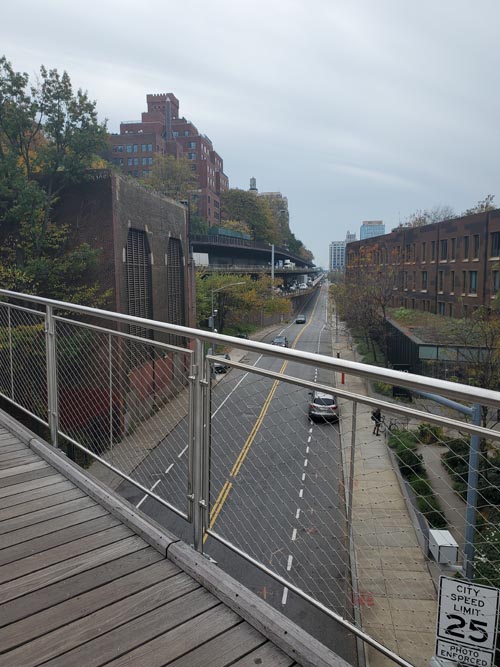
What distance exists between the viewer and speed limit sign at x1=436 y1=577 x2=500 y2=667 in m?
1.73

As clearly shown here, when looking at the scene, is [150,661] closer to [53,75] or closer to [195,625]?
[195,625]

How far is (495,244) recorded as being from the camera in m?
32.7

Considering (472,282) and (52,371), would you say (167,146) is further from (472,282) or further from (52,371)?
(52,371)

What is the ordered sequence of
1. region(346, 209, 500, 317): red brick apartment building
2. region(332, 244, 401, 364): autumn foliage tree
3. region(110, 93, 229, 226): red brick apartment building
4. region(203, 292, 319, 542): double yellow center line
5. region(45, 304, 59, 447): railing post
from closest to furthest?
1. region(203, 292, 319, 542): double yellow center line
2. region(45, 304, 59, 447): railing post
3. region(346, 209, 500, 317): red brick apartment building
4. region(332, 244, 401, 364): autumn foliage tree
5. region(110, 93, 229, 226): red brick apartment building

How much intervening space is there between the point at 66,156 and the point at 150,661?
24483 mm

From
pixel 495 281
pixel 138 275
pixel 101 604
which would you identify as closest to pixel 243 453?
pixel 101 604

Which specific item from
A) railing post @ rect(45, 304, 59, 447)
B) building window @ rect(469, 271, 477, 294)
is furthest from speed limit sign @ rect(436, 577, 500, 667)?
building window @ rect(469, 271, 477, 294)

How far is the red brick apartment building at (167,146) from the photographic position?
82688mm

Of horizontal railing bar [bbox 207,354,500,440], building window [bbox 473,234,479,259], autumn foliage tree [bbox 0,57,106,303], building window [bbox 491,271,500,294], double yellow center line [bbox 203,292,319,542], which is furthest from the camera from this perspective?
building window [bbox 473,234,479,259]

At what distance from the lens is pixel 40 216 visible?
2256 cm

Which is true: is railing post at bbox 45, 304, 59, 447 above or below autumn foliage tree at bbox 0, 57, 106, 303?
below

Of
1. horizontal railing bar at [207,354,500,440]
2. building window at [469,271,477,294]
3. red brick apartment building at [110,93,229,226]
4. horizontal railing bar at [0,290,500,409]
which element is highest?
red brick apartment building at [110,93,229,226]

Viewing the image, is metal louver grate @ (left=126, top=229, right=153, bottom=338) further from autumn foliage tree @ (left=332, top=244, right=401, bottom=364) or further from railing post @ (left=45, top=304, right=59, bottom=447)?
railing post @ (left=45, top=304, right=59, bottom=447)

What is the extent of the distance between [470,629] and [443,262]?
138 ft
